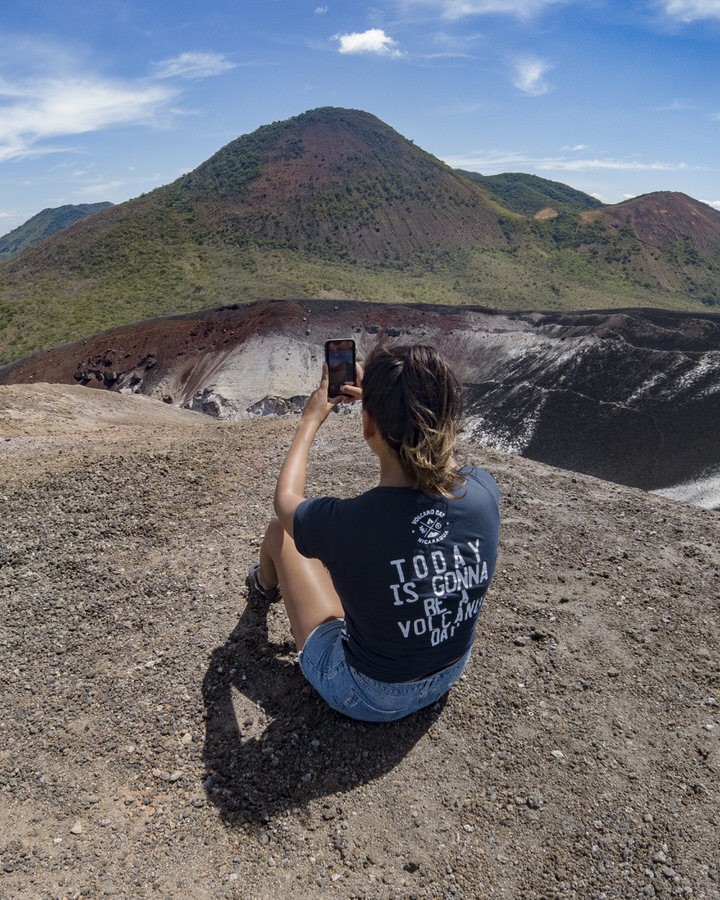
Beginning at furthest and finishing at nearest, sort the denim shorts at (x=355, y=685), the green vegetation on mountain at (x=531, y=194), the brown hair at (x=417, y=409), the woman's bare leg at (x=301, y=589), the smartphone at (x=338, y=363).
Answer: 1. the green vegetation on mountain at (x=531, y=194)
2. the smartphone at (x=338, y=363)
3. the woman's bare leg at (x=301, y=589)
4. the denim shorts at (x=355, y=685)
5. the brown hair at (x=417, y=409)

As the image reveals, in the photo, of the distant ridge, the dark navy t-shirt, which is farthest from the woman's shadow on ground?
the distant ridge

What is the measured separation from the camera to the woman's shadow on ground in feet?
8.50

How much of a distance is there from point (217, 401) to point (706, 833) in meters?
16.7

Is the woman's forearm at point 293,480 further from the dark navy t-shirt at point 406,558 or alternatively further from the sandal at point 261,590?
the sandal at point 261,590

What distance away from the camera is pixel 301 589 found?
9.40 feet

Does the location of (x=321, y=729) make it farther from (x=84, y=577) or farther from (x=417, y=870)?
(x=84, y=577)

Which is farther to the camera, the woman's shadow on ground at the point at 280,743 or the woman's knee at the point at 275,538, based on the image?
the woman's knee at the point at 275,538

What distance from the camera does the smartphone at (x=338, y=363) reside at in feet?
9.66

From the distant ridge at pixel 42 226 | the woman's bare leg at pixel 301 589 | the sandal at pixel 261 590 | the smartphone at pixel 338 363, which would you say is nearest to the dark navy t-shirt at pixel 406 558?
the woman's bare leg at pixel 301 589

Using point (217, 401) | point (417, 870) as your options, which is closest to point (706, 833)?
point (417, 870)

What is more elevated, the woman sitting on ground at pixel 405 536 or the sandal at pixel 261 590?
the woman sitting on ground at pixel 405 536

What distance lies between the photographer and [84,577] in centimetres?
418

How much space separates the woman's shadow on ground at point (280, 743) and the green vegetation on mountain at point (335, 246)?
1369 inches

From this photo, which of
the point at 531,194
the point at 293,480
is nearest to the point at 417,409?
the point at 293,480
